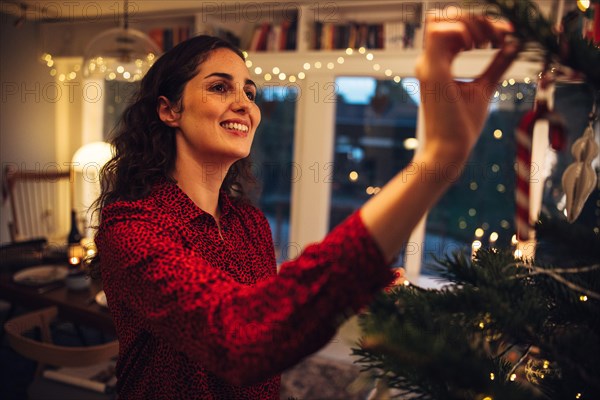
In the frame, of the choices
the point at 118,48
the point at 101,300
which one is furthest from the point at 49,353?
the point at 118,48

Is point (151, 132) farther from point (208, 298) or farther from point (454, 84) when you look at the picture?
point (454, 84)

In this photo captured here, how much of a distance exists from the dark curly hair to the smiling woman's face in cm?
4

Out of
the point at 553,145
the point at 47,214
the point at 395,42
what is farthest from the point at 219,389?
the point at 47,214

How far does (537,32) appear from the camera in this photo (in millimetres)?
374

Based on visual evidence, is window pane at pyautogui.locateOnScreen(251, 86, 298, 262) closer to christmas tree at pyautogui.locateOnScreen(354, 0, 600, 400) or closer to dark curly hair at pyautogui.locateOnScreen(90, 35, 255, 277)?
dark curly hair at pyautogui.locateOnScreen(90, 35, 255, 277)

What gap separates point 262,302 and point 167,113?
72 centimetres

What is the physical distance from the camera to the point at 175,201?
38.4 inches

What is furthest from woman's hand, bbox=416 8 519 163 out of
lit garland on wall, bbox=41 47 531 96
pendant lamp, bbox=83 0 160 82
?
lit garland on wall, bbox=41 47 531 96

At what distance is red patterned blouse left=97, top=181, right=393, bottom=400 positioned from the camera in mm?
495

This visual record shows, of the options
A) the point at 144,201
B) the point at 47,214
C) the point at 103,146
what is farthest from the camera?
the point at 47,214

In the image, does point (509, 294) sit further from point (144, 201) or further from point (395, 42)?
point (395, 42)

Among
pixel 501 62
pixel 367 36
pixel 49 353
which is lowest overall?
pixel 49 353

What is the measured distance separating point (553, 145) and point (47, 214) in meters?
4.95

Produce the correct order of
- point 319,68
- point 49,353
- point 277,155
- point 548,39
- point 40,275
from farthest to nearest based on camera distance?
point 277,155 < point 319,68 < point 40,275 < point 49,353 < point 548,39
